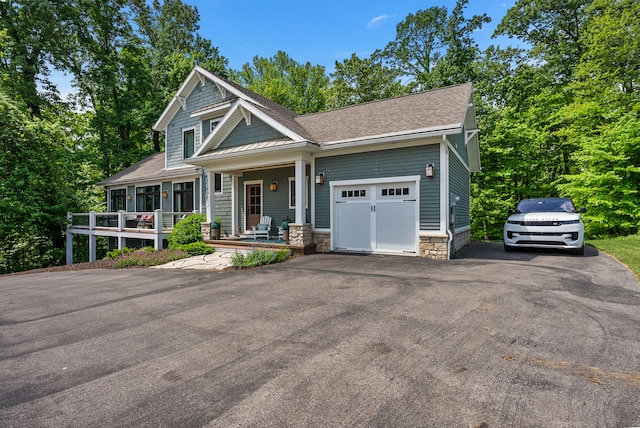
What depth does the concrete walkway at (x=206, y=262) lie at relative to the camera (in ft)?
27.8

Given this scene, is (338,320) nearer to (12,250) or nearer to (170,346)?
(170,346)

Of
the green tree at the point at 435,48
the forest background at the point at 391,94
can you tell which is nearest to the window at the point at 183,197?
the forest background at the point at 391,94

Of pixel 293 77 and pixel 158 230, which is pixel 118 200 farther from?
pixel 293 77

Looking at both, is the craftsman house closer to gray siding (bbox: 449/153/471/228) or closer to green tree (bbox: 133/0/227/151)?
gray siding (bbox: 449/153/471/228)

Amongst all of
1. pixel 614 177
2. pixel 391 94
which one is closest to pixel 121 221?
pixel 391 94

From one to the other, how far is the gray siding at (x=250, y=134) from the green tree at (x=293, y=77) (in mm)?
17720

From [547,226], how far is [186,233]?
12169 millimetres

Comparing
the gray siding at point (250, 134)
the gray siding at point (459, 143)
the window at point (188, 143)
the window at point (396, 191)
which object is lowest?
the window at point (396, 191)

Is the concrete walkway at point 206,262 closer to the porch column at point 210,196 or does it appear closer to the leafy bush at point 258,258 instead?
the leafy bush at point 258,258

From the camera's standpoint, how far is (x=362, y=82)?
24.2m

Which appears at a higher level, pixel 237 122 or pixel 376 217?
pixel 237 122

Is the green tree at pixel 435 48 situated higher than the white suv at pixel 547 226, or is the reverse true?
the green tree at pixel 435 48

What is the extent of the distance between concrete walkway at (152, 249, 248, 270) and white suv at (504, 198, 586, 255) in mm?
8418

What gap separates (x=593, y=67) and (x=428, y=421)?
21215 mm
